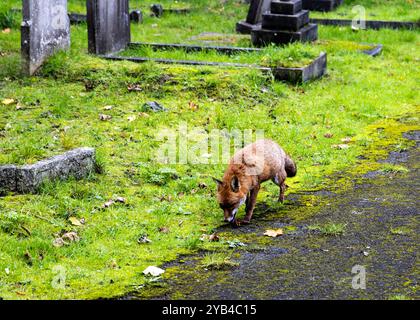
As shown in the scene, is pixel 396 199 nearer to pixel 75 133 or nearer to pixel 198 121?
pixel 198 121

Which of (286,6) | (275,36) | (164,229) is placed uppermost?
(286,6)

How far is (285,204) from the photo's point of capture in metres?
7.31

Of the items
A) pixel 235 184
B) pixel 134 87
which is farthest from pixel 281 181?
pixel 134 87

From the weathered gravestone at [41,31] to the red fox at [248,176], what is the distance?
16.3 ft

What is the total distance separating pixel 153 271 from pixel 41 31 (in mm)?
6300

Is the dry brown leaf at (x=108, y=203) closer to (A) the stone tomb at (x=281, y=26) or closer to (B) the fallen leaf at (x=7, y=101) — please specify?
(B) the fallen leaf at (x=7, y=101)

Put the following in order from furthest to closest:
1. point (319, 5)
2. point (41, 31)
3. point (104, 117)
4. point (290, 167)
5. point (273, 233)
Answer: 1. point (319, 5)
2. point (41, 31)
3. point (104, 117)
4. point (290, 167)
5. point (273, 233)

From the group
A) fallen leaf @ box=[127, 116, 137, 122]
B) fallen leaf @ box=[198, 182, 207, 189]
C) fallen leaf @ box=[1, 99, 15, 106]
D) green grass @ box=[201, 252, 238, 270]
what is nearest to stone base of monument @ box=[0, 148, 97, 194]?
fallen leaf @ box=[198, 182, 207, 189]

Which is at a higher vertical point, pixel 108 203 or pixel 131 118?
pixel 131 118

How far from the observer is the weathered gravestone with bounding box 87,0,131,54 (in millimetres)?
11789

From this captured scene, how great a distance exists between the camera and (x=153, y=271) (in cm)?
576

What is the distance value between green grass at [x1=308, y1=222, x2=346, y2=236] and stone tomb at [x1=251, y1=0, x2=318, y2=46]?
7304mm

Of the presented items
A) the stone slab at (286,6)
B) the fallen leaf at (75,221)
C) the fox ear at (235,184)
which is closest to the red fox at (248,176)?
the fox ear at (235,184)

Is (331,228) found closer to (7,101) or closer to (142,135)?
(142,135)
